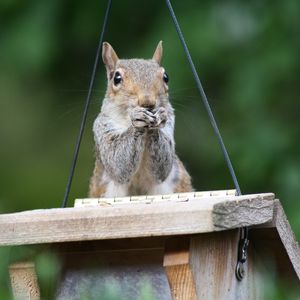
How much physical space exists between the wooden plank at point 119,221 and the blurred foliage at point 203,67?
178 centimetres

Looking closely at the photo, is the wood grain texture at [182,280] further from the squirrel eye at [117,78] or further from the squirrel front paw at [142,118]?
the squirrel eye at [117,78]

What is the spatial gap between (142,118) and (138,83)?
19 centimetres

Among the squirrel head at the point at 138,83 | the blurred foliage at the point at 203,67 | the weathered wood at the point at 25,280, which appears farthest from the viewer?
the blurred foliage at the point at 203,67

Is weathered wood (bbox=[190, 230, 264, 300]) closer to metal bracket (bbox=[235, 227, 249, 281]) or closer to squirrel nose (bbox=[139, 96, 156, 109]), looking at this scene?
metal bracket (bbox=[235, 227, 249, 281])

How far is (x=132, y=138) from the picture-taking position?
2.86m

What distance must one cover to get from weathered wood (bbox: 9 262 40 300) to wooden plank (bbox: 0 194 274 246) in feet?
0.29

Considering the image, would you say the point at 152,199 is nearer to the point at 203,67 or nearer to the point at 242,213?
the point at 242,213

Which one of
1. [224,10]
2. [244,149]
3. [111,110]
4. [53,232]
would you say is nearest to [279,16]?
[224,10]

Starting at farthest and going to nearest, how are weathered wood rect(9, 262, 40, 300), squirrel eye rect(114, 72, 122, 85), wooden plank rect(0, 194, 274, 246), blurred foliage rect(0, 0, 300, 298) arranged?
blurred foliage rect(0, 0, 300, 298) < squirrel eye rect(114, 72, 122, 85) < weathered wood rect(9, 262, 40, 300) < wooden plank rect(0, 194, 274, 246)

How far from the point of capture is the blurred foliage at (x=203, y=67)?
163 inches

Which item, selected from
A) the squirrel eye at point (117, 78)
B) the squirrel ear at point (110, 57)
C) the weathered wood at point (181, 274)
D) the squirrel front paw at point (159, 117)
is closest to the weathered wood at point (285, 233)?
the weathered wood at point (181, 274)

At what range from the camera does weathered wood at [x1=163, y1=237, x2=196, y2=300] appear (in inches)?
79.0

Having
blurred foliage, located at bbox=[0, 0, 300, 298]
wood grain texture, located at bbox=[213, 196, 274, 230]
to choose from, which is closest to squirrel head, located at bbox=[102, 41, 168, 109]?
wood grain texture, located at bbox=[213, 196, 274, 230]

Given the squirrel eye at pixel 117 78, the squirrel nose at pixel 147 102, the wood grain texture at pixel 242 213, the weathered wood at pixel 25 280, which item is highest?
the squirrel eye at pixel 117 78
